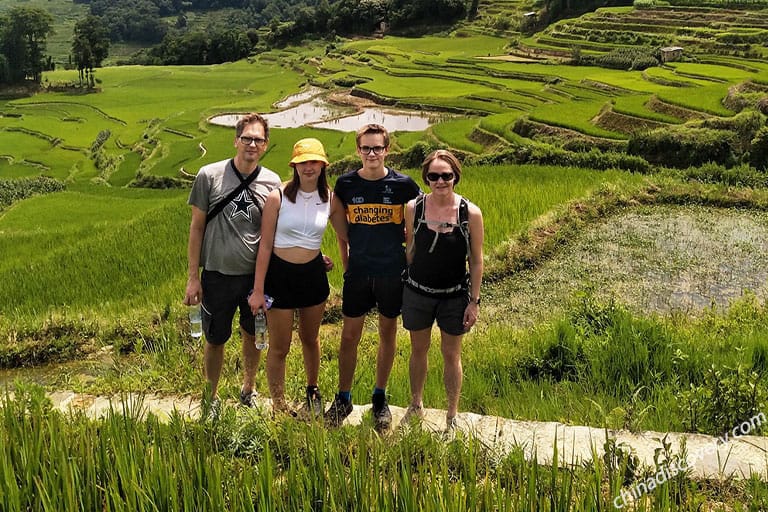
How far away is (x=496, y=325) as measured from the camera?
5.97m

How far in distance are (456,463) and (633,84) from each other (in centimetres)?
2334

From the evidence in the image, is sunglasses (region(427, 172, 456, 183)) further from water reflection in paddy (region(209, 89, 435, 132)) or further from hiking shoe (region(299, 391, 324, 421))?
water reflection in paddy (region(209, 89, 435, 132))

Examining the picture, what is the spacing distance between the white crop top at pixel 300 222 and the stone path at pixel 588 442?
97 cm

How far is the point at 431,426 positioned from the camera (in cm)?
314

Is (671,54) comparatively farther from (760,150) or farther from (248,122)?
(248,122)

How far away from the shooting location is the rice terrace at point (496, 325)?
2.05 m

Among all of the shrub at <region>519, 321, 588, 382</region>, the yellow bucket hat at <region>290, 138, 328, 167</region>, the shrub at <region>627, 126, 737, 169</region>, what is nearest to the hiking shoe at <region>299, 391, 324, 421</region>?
the yellow bucket hat at <region>290, 138, 328, 167</region>

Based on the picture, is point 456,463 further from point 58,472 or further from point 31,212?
point 31,212

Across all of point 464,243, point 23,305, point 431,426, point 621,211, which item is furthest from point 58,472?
point 621,211

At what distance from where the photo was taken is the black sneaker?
3189 millimetres

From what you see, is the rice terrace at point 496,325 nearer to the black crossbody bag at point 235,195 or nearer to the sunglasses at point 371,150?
Answer: the black crossbody bag at point 235,195

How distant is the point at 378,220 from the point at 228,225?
857 mm

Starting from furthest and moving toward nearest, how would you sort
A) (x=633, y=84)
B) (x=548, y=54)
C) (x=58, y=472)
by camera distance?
(x=548, y=54) → (x=633, y=84) → (x=58, y=472)

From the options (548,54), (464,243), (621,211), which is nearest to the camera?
(464,243)
